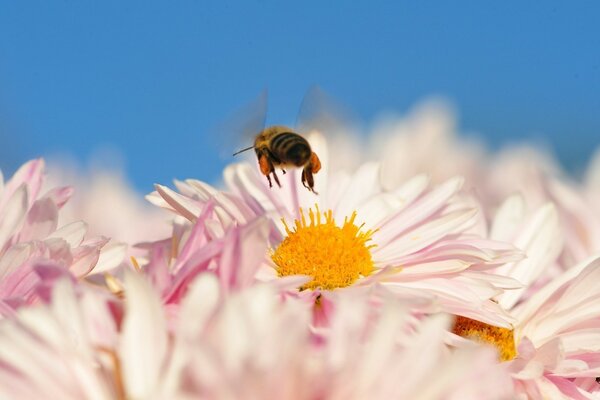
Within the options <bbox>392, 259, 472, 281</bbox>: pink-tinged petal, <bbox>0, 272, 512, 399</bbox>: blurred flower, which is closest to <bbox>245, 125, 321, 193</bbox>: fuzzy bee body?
<bbox>392, 259, 472, 281</bbox>: pink-tinged petal

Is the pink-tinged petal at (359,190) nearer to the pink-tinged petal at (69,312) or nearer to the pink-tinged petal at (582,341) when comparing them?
the pink-tinged petal at (582,341)

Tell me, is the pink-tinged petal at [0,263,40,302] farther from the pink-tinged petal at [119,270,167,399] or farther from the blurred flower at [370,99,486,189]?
the blurred flower at [370,99,486,189]

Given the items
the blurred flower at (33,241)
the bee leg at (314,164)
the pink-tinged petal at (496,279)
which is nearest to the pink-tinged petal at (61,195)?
the blurred flower at (33,241)

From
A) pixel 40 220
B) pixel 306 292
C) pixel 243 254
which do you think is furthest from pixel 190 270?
pixel 40 220

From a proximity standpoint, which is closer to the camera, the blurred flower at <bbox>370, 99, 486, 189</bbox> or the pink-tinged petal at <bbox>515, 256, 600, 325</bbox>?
the pink-tinged petal at <bbox>515, 256, 600, 325</bbox>

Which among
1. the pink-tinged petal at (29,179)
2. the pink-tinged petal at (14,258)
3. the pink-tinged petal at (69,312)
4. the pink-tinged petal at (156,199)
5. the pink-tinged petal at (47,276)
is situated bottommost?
the pink-tinged petal at (69,312)
